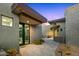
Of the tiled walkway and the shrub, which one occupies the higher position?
the shrub

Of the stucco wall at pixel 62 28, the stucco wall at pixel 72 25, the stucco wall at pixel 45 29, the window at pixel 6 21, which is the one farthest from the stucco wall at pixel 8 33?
the stucco wall at pixel 72 25

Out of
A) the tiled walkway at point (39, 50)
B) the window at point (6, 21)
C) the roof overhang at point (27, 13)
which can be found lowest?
the tiled walkway at point (39, 50)

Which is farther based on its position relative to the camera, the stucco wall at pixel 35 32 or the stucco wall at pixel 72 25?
the stucco wall at pixel 35 32

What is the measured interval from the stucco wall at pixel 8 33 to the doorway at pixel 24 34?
0.21 feet

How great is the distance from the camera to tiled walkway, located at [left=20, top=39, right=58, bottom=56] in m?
2.63

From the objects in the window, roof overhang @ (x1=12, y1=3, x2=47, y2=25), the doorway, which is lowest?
the doorway

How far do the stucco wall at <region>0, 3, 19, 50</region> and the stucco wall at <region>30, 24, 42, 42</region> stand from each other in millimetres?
310

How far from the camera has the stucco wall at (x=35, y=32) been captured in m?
2.69

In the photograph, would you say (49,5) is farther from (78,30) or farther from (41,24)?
(78,30)

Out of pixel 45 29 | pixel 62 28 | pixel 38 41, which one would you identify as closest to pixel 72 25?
pixel 62 28

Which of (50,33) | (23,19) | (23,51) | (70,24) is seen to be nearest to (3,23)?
(23,19)

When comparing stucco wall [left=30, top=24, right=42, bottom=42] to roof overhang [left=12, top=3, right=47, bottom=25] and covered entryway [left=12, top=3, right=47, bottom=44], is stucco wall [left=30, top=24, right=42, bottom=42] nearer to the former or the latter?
covered entryway [left=12, top=3, right=47, bottom=44]

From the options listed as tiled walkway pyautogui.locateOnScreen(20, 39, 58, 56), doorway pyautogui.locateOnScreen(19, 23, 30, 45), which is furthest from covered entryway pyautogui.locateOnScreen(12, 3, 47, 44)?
tiled walkway pyautogui.locateOnScreen(20, 39, 58, 56)

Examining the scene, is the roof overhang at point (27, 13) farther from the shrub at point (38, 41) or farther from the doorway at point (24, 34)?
the shrub at point (38, 41)
